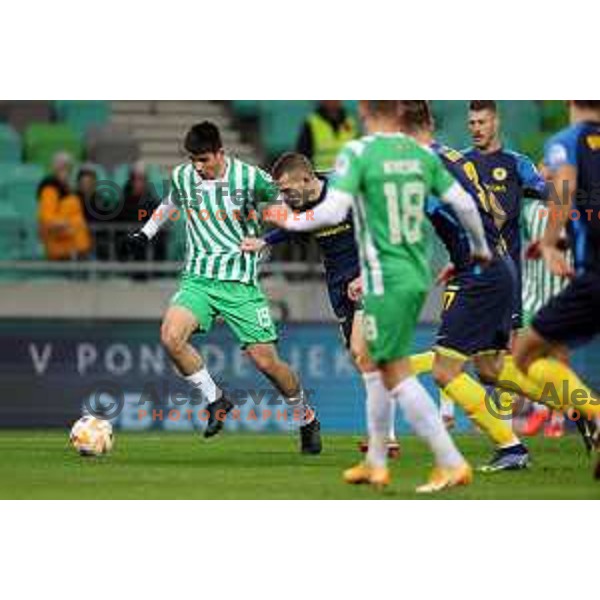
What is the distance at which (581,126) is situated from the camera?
35.8 feet

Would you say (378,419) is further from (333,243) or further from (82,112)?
(82,112)

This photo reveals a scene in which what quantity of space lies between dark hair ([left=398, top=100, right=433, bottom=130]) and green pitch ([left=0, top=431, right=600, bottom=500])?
1905 millimetres

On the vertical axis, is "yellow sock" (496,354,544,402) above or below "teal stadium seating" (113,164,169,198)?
below

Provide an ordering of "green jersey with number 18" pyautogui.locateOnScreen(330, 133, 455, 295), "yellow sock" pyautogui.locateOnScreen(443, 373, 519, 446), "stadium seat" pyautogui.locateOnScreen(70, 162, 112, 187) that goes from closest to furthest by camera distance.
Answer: "green jersey with number 18" pyautogui.locateOnScreen(330, 133, 455, 295) → "yellow sock" pyautogui.locateOnScreen(443, 373, 519, 446) → "stadium seat" pyautogui.locateOnScreen(70, 162, 112, 187)

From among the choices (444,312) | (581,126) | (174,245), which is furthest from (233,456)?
(174,245)

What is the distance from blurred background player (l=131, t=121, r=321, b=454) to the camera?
46.2 feet

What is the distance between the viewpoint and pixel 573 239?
11.1 metres

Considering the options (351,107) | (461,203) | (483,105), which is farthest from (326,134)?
(461,203)

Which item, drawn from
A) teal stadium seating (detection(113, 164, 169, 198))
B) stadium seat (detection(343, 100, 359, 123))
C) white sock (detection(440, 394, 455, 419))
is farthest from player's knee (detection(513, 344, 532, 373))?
stadium seat (detection(343, 100, 359, 123))

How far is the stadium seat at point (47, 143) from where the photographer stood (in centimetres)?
2242

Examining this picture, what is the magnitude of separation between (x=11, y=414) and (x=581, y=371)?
4.87 metres

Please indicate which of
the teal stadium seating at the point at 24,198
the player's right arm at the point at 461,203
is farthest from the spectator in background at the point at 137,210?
the player's right arm at the point at 461,203

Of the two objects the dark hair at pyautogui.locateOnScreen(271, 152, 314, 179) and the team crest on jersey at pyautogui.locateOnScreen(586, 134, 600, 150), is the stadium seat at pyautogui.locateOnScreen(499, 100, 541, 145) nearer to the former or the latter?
the dark hair at pyautogui.locateOnScreen(271, 152, 314, 179)

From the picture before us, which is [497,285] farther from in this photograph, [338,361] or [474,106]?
[338,361]
